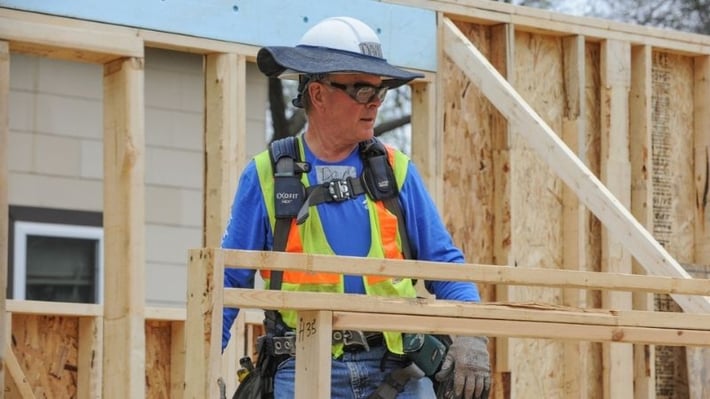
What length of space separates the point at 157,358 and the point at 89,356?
0.37 metres

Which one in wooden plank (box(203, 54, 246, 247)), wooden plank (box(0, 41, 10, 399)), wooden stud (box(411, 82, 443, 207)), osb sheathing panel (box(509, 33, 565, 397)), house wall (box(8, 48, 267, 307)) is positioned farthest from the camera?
house wall (box(8, 48, 267, 307))

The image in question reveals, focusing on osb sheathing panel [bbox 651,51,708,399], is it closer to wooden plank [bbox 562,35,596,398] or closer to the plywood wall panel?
the plywood wall panel

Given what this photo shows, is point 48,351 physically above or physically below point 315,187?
below

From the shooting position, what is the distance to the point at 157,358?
7863mm

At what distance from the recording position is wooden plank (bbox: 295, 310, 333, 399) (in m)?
4.20

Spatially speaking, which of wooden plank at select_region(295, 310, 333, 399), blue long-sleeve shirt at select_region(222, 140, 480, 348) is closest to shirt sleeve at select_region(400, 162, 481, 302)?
blue long-sleeve shirt at select_region(222, 140, 480, 348)

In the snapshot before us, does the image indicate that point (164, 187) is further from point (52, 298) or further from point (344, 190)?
point (344, 190)

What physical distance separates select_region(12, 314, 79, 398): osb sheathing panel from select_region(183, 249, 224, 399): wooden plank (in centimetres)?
363

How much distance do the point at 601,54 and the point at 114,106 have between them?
326 cm

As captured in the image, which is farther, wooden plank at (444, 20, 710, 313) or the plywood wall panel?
the plywood wall panel

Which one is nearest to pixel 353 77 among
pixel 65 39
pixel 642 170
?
pixel 65 39

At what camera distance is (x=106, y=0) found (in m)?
6.96

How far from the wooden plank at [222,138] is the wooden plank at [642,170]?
8.93 feet

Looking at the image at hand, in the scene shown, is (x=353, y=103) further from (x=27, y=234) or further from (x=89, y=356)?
(x=27, y=234)
